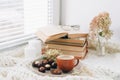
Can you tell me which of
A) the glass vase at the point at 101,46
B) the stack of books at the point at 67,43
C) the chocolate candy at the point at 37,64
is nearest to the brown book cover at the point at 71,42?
the stack of books at the point at 67,43

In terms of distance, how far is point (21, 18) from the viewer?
1.67 metres

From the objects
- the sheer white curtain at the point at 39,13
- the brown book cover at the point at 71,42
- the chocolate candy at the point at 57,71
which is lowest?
the chocolate candy at the point at 57,71

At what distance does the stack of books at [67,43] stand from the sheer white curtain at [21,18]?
0.22 metres

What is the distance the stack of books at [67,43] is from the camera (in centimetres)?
148

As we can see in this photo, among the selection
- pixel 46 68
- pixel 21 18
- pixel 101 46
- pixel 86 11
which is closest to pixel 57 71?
pixel 46 68

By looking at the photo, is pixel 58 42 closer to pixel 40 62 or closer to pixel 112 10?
pixel 40 62

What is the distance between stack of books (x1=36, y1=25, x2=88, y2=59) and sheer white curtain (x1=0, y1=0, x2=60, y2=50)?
22 centimetres

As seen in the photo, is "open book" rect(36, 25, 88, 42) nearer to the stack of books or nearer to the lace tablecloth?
the stack of books

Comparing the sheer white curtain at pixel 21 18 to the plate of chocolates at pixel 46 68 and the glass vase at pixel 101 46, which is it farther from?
the glass vase at pixel 101 46

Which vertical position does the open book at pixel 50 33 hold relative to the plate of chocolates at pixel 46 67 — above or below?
above

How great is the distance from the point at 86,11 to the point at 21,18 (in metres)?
0.44

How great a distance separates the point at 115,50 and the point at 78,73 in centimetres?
45

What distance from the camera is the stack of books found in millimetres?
1477

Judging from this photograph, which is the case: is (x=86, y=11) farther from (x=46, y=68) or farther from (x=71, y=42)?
(x=46, y=68)
